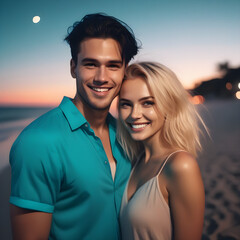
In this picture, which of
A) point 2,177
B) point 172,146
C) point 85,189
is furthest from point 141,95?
point 2,177

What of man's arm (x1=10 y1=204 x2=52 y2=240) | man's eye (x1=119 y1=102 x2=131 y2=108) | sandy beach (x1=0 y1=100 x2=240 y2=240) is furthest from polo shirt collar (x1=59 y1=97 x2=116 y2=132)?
sandy beach (x1=0 y1=100 x2=240 y2=240)

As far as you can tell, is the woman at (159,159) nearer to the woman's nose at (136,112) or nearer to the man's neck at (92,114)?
the woman's nose at (136,112)

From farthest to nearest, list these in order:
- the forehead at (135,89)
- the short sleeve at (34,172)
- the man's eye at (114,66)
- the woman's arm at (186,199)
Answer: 1. the man's eye at (114,66)
2. the forehead at (135,89)
3. the woman's arm at (186,199)
4. the short sleeve at (34,172)

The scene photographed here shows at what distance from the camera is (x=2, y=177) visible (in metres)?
7.49

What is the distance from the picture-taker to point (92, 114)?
2232 mm

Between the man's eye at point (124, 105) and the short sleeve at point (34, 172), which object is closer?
the short sleeve at point (34, 172)

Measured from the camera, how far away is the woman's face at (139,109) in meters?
2.04

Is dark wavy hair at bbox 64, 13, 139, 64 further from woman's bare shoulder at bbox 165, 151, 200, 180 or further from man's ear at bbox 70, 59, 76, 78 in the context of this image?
woman's bare shoulder at bbox 165, 151, 200, 180

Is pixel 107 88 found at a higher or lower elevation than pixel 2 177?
higher

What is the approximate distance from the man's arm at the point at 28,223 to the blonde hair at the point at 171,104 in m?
1.08

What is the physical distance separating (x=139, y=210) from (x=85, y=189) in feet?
1.69

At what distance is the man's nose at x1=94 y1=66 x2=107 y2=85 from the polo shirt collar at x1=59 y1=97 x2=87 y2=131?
331 millimetres

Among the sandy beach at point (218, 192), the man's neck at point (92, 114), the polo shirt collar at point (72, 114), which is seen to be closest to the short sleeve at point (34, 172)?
the polo shirt collar at point (72, 114)

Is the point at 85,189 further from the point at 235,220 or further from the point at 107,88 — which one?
the point at 235,220
